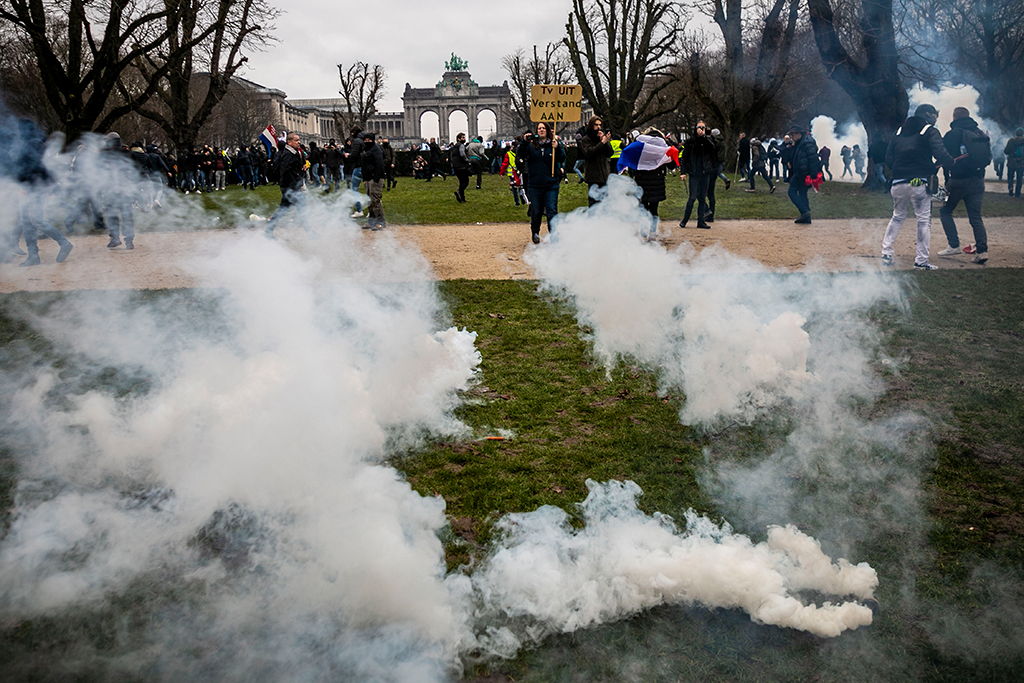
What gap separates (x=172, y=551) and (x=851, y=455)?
3696 millimetres

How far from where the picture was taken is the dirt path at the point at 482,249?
916cm

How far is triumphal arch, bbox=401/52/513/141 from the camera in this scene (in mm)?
125062

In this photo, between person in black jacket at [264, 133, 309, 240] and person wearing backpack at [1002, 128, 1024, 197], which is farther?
person wearing backpack at [1002, 128, 1024, 197]

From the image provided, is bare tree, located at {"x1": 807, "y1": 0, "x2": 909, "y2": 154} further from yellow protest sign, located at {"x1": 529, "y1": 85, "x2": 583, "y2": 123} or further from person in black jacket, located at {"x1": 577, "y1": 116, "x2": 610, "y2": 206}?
person in black jacket, located at {"x1": 577, "y1": 116, "x2": 610, "y2": 206}

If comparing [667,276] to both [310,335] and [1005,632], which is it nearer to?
[310,335]

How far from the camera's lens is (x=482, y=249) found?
12.3 m

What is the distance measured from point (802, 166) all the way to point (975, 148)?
12.7 ft

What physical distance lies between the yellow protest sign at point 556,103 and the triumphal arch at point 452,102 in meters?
114

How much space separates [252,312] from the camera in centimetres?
495

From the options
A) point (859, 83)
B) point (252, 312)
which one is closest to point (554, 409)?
point (252, 312)

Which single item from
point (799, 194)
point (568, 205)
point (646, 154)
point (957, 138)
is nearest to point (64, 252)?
point (646, 154)

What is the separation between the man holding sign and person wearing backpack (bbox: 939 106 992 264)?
599 cm

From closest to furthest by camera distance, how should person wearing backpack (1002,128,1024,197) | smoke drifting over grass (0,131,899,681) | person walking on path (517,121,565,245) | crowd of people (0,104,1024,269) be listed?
smoke drifting over grass (0,131,899,681)
crowd of people (0,104,1024,269)
person walking on path (517,121,565,245)
person wearing backpack (1002,128,1024,197)

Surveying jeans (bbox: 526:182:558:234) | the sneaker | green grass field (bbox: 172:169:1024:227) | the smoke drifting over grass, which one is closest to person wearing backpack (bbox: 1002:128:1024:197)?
green grass field (bbox: 172:169:1024:227)
